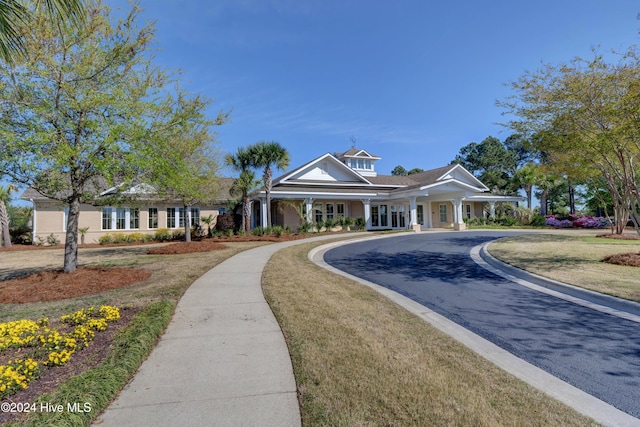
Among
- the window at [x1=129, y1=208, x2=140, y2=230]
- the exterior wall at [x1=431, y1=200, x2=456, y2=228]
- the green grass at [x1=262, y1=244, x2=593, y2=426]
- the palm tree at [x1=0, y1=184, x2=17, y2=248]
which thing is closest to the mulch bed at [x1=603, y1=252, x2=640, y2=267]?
the green grass at [x1=262, y1=244, x2=593, y2=426]

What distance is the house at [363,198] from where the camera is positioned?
24.9 m

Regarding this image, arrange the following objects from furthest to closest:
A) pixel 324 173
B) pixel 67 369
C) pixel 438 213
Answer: pixel 438 213
pixel 324 173
pixel 67 369

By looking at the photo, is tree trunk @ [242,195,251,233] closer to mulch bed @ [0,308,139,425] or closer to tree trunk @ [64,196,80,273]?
tree trunk @ [64,196,80,273]

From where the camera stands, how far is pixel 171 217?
78.6 feet

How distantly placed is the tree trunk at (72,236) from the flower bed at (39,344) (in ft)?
13.5

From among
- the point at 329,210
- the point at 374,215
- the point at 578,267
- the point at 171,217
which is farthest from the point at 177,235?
the point at 578,267

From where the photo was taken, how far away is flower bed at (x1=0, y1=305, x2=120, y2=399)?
3041 mm

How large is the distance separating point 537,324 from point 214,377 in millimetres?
5032

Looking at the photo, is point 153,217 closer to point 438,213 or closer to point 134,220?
point 134,220

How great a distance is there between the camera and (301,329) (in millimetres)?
4711

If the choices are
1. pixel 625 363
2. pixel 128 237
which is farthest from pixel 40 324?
pixel 128 237

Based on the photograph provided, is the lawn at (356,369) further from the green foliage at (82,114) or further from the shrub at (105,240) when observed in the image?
the shrub at (105,240)

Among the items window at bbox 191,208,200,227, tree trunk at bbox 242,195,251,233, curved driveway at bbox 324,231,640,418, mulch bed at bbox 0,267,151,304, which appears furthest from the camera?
window at bbox 191,208,200,227

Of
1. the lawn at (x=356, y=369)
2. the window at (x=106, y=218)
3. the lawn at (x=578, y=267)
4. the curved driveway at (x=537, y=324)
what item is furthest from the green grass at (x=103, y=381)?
the window at (x=106, y=218)
